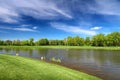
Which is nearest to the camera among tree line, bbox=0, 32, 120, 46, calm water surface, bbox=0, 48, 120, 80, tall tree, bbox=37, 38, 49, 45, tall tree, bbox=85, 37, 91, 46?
calm water surface, bbox=0, 48, 120, 80

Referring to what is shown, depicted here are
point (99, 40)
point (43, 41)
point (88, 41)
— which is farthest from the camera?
point (43, 41)

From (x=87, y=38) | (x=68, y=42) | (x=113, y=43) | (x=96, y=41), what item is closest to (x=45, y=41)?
(x=68, y=42)

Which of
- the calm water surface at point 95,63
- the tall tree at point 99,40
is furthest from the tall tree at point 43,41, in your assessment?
the calm water surface at point 95,63

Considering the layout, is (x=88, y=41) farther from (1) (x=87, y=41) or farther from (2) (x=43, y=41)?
(2) (x=43, y=41)

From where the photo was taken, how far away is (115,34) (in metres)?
133

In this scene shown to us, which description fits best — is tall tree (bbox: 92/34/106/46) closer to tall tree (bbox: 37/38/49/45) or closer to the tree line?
the tree line

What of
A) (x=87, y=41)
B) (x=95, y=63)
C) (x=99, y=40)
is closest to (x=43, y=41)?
(x=87, y=41)

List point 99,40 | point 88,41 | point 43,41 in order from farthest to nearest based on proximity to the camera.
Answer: point 43,41
point 88,41
point 99,40

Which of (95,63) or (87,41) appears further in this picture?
(87,41)

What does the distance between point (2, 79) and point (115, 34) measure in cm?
13334

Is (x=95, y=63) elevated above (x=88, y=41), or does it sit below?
below

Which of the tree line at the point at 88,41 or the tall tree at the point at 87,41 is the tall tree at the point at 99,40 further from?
the tall tree at the point at 87,41

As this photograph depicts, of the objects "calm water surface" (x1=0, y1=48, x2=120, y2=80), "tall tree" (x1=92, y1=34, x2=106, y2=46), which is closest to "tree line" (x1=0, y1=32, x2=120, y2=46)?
"tall tree" (x1=92, y1=34, x2=106, y2=46)

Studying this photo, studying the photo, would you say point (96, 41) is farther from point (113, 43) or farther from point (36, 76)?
point (36, 76)
